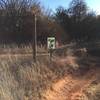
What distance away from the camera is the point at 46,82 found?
37.7ft

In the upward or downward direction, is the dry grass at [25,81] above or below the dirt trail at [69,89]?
above

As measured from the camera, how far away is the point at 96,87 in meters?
11.5

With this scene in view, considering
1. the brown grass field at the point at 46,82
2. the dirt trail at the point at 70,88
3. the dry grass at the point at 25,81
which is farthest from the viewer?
the dirt trail at the point at 70,88

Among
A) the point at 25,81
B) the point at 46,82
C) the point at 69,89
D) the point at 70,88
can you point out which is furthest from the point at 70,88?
the point at 25,81

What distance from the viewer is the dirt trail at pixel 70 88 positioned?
34.3 feet

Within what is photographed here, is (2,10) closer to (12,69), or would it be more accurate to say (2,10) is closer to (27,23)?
(27,23)

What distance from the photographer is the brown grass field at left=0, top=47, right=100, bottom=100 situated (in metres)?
9.03

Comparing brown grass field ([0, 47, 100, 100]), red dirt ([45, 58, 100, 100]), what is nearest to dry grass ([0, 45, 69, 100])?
brown grass field ([0, 47, 100, 100])

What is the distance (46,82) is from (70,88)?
0.97 meters

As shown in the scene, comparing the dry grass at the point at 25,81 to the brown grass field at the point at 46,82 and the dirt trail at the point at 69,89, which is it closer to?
the brown grass field at the point at 46,82

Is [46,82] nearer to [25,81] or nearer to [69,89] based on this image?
[69,89]

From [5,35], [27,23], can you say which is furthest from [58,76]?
[5,35]

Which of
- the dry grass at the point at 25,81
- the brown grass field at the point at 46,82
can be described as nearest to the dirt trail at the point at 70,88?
the brown grass field at the point at 46,82

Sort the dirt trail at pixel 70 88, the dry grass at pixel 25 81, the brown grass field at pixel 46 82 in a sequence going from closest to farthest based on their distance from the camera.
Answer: the dry grass at pixel 25 81 < the brown grass field at pixel 46 82 < the dirt trail at pixel 70 88
